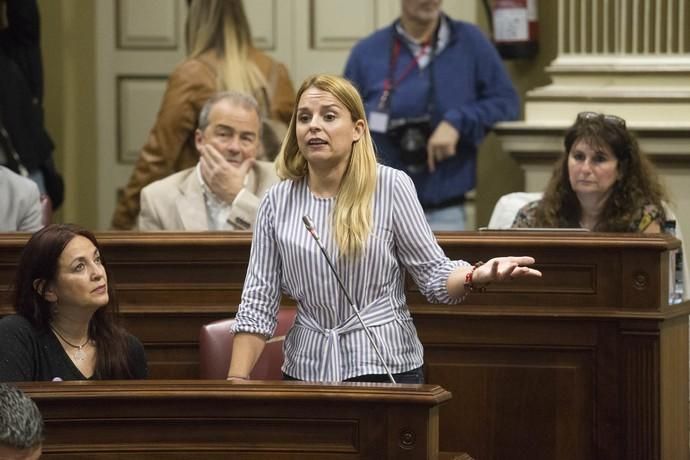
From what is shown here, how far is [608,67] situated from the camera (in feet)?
22.8

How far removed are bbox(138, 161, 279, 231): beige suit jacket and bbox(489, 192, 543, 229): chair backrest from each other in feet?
2.73

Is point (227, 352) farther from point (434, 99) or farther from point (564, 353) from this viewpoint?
point (434, 99)

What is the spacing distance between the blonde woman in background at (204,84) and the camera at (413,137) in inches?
19.1

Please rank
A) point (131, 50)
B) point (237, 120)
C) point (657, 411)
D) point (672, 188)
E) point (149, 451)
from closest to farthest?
1. point (149, 451)
2. point (657, 411)
3. point (237, 120)
4. point (672, 188)
5. point (131, 50)

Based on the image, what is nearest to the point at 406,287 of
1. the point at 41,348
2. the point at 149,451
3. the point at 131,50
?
the point at 41,348

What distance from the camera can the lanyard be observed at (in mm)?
6762

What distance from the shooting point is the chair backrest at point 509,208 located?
5891 millimetres

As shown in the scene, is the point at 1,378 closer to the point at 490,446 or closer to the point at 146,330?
the point at 146,330

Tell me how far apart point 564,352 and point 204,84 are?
2.23 m

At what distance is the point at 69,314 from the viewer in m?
4.29

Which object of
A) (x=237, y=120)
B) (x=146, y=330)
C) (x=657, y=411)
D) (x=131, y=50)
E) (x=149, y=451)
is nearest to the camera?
(x=149, y=451)

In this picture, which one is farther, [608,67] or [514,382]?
[608,67]

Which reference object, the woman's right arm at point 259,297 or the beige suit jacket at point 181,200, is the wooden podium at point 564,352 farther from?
the woman's right arm at point 259,297

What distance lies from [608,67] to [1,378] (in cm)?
366
